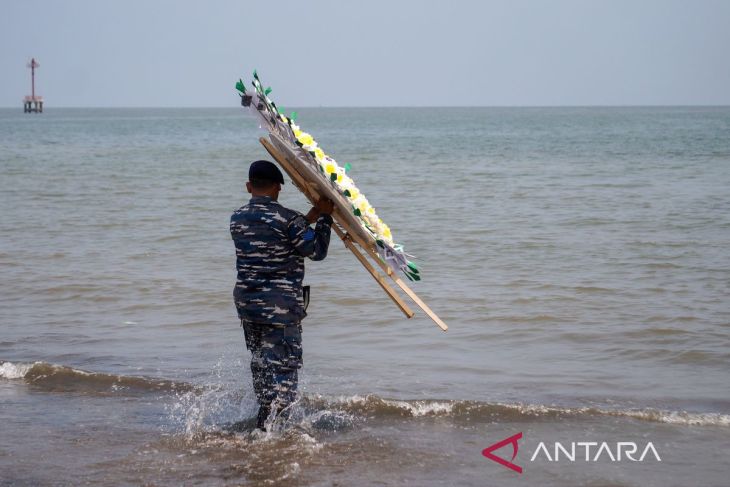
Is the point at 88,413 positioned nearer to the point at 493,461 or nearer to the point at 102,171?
the point at 493,461

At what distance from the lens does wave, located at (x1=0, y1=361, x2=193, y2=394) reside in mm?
7285

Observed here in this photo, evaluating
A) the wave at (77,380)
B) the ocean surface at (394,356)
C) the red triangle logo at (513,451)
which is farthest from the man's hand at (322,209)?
the wave at (77,380)

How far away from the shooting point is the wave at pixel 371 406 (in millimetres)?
6449

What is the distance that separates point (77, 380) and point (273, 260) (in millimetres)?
2715

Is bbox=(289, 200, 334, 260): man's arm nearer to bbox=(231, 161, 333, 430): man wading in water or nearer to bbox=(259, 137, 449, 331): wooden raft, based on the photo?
bbox=(231, 161, 333, 430): man wading in water

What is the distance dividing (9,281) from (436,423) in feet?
22.1

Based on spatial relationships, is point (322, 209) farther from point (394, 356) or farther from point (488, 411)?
point (394, 356)

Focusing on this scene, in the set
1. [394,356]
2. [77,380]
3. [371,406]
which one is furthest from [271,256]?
[394,356]

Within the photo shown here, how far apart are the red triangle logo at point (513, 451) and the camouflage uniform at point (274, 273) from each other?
1.28 m

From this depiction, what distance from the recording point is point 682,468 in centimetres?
A: 551

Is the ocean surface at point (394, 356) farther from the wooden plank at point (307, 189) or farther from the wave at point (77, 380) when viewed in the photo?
the wooden plank at point (307, 189)

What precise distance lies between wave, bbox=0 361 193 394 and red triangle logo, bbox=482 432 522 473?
2.50 m

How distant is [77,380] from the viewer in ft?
24.5

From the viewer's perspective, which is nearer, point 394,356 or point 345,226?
point 345,226
